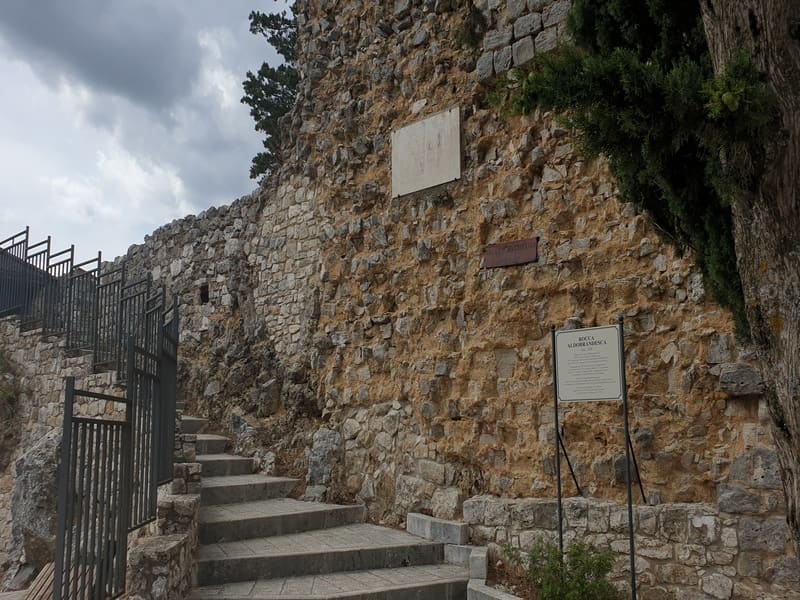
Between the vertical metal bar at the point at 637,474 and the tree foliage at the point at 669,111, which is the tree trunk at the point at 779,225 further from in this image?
the vertical metal bar at the point at 637,474

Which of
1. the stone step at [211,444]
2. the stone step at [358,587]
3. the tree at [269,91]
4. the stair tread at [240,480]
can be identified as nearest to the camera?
the stone step at [358,587]

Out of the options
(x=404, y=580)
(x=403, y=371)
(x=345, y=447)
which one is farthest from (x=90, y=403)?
(x=404, y=580)

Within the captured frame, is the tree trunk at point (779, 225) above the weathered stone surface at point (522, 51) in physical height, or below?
below

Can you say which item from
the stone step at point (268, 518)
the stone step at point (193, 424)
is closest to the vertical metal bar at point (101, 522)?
the stone step at point (268, 518)

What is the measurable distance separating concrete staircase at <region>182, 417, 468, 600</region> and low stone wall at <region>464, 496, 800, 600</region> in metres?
0.89

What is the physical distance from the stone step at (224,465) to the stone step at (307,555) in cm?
174

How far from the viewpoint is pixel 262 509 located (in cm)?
673

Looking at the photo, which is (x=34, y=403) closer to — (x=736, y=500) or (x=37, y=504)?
(x=37, y=504)

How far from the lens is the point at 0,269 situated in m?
10.9

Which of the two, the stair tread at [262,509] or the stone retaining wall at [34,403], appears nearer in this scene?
the stair tread at [262,509]

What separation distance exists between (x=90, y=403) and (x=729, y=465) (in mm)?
6653

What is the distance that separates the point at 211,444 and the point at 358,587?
3900 millimetres

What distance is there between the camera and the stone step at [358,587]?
16.4 ft

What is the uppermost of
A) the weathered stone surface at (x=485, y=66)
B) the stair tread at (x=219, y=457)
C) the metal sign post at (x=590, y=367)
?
the weathered stone surface at (x=485, y=66)
